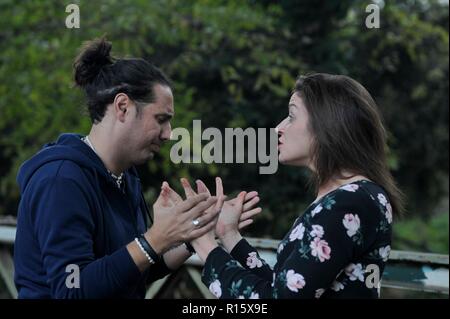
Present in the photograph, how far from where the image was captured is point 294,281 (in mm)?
1697

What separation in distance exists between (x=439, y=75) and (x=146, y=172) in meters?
2.90

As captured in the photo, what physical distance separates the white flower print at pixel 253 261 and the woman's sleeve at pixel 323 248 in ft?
0.94

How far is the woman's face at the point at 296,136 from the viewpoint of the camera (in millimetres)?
1927

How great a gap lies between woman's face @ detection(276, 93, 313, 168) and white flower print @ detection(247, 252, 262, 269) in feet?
1.06

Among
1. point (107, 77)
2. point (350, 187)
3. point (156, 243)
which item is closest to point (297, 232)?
point (350, 187)

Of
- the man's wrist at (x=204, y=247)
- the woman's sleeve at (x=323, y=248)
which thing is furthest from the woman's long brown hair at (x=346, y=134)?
the man's wrist at (x=204, y=247)

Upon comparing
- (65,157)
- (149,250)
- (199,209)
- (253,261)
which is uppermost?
(65,157)

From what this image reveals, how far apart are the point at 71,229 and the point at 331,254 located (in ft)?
2.30

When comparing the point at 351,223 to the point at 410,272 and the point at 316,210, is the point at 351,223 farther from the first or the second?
the point at 410,272

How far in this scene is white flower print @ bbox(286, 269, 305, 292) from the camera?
1.69 meters

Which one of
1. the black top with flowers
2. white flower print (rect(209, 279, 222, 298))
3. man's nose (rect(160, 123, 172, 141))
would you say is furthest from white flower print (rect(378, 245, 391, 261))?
man's nose (rect(160, 123, 172, 141))

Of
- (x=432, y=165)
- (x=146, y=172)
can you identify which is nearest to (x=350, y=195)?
(x=146, y=172)

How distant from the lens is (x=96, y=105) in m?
2.22

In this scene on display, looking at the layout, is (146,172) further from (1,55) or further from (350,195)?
(350,195)
